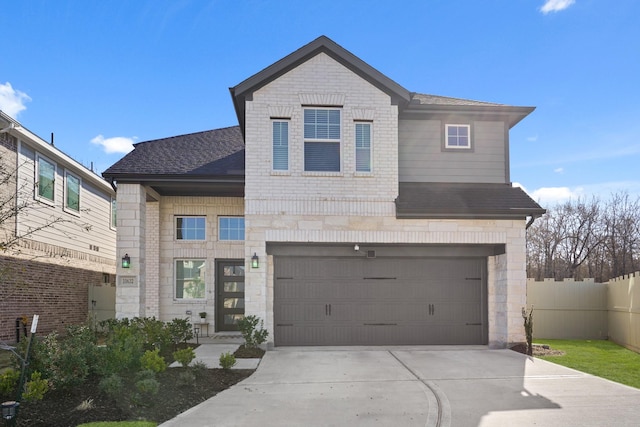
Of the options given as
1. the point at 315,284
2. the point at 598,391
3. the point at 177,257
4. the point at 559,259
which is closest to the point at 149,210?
the point at 177,257

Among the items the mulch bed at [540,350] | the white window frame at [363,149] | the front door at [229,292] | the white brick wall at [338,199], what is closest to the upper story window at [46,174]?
the front door at [229,292]

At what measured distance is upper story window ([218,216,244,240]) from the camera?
14.1 m

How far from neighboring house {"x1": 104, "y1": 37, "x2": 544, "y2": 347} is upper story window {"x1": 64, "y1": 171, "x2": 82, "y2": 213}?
5.37 meters

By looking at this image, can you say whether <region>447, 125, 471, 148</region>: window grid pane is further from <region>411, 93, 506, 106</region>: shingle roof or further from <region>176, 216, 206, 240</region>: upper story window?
<region>176, 216, 206, 240</region>: upper story window

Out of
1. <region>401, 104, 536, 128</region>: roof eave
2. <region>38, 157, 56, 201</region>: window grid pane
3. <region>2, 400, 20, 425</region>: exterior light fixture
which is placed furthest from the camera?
<region>38, 157, 56, 201</region>: window grid pane

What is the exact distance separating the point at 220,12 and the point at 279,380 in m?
9.79

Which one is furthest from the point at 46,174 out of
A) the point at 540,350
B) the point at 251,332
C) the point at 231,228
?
the point at 540,350

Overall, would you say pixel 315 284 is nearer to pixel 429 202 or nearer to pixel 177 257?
pixel 429 202

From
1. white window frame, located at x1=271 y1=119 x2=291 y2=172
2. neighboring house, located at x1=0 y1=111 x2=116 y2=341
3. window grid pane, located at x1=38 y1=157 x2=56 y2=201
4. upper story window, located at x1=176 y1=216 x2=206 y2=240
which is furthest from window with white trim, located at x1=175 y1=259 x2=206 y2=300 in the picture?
window grid pane, located at x1=38 y1=157 x2=56 y2=201

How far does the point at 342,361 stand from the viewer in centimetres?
953

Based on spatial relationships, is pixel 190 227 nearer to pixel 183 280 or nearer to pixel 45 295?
pixel 183 280

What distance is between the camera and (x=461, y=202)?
1132 centimetres

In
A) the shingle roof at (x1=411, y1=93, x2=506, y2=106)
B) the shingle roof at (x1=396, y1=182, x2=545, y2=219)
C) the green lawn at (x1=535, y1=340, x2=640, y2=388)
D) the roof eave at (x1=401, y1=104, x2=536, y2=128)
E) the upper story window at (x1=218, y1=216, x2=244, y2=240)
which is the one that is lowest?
the green lawn at (x1=535, y1=340, x2=640, y2=388)

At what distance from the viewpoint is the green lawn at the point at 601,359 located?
27.8 feet
